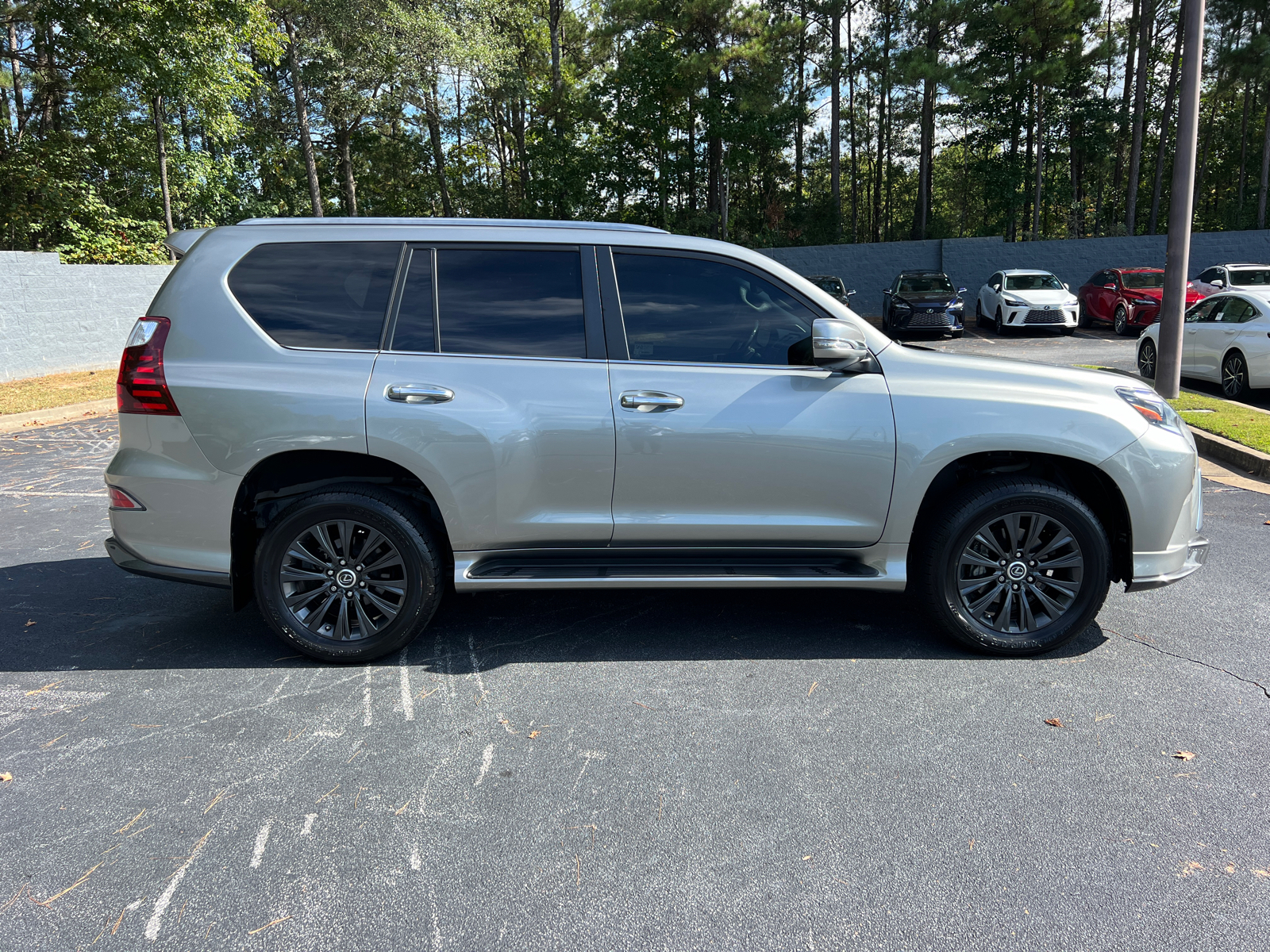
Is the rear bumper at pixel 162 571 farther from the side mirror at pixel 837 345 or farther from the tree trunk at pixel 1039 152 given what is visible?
the tree trunk at pixel 1039 152

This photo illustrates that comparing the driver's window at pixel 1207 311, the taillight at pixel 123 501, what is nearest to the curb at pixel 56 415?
the taillight at pixel 123 501

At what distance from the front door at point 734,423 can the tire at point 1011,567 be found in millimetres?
352

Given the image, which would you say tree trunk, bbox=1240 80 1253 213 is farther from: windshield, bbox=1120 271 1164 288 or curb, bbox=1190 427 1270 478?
curb, bbox=1190 427 1270 478

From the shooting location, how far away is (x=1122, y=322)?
73.7 ft

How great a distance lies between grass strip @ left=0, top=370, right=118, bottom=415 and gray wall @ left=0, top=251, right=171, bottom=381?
0.36 meters

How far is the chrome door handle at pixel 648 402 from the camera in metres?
3.92

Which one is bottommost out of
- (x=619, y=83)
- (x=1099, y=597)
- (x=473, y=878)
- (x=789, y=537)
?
(x=473, y=878)

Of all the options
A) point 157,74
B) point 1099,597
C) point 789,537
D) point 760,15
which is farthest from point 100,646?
point 760,15

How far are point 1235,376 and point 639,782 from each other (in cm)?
1224

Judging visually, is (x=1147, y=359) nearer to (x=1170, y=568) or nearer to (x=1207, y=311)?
(x=1207, y=311)

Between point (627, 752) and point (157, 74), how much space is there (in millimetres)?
21373

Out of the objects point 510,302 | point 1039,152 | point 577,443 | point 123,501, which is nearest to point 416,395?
point 510,302

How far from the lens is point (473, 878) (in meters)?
2.60

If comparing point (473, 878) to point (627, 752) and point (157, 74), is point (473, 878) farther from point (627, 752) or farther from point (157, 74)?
point (157, 74)
